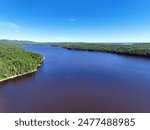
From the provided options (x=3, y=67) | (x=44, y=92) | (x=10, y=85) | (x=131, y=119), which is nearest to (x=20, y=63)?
(x=3, y=67)

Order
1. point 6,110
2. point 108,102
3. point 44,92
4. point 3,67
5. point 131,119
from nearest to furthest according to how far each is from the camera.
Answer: point 131,119, point 6,110, point 108,102, point 44,92, point 3,67

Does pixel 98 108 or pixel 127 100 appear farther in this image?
pixel 127 100

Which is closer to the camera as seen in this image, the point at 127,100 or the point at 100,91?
the point at 127,100

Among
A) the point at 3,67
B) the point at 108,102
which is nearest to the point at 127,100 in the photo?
the point at 108,102

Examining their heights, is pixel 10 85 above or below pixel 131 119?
below

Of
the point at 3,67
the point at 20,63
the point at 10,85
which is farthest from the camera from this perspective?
the point at 20,63

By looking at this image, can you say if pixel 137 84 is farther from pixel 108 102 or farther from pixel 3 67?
pixel 3 67

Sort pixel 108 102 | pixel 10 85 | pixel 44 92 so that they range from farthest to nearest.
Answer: pixel 10 85
pixel 44 92
pixel 108 102

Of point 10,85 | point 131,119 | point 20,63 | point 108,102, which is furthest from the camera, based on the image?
point 20,63

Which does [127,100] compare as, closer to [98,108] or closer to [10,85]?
[98,108]
